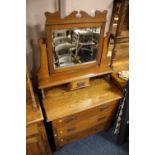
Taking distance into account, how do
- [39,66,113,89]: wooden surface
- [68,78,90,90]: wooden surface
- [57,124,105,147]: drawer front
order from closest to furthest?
[39,66,113,89]: wooden surface < [68,78,90,90]: wooden surface < [57,124,105,147]: drawer front

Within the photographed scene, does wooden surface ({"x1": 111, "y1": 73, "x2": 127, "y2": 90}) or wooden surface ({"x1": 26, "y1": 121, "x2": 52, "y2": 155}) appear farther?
wooden surface ({"x1": 111, "y1": 73, "x2": 127, "y2": 90})

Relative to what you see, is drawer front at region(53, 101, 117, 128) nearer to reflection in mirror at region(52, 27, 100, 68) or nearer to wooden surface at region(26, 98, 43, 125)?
wooden surface at region(26, 98, 43, 125)

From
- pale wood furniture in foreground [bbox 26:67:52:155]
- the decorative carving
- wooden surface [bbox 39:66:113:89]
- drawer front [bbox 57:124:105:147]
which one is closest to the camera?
the decorative carving

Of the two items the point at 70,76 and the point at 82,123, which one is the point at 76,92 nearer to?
the point at 70,76

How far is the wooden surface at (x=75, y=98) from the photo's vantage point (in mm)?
1238

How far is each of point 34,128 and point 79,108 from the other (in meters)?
0.41

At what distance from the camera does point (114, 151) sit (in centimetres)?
161

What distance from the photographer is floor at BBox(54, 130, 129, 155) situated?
1.59 m

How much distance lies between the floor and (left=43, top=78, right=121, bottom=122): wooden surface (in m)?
0.62

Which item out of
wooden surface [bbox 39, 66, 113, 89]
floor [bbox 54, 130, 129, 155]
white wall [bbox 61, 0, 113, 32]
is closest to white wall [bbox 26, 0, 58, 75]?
white wall [bbox 61, 0, 113, 32]

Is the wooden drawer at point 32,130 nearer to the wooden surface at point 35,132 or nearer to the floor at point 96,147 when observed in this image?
the wooden surface at point 35,132

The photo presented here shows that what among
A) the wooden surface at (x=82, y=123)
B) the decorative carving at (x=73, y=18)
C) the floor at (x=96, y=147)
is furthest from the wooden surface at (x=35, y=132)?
the decorative carving at (x=73, y=18)
